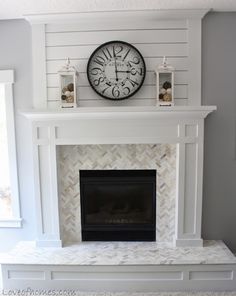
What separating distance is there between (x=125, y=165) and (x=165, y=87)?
2.74 feet

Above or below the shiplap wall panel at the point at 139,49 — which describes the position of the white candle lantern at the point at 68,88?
below

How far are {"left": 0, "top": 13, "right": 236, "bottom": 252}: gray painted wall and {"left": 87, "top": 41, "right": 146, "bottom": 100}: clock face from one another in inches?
24.5

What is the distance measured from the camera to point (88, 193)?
2695mm

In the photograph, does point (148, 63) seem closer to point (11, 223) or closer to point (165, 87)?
point (165, 87)

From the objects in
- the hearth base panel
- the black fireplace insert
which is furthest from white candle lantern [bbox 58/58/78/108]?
the hearth base panel

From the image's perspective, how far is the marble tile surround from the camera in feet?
8.63

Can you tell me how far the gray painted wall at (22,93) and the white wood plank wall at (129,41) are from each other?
22 centimetres

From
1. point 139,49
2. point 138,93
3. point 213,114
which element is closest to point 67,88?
point 138,93

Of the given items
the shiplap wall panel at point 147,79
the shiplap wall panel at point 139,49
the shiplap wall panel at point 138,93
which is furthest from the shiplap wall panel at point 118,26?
the shiplap wall panel at point 138,93

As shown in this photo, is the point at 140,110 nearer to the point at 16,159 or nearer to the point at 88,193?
the point at 88,193

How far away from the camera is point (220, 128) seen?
2572mm

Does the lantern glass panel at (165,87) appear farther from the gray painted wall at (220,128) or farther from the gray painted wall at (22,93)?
the gray painted wall at (22,93)

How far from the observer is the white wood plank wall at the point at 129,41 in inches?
98.0

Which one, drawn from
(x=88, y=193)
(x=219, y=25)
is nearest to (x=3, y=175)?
(x=88, y=193)
